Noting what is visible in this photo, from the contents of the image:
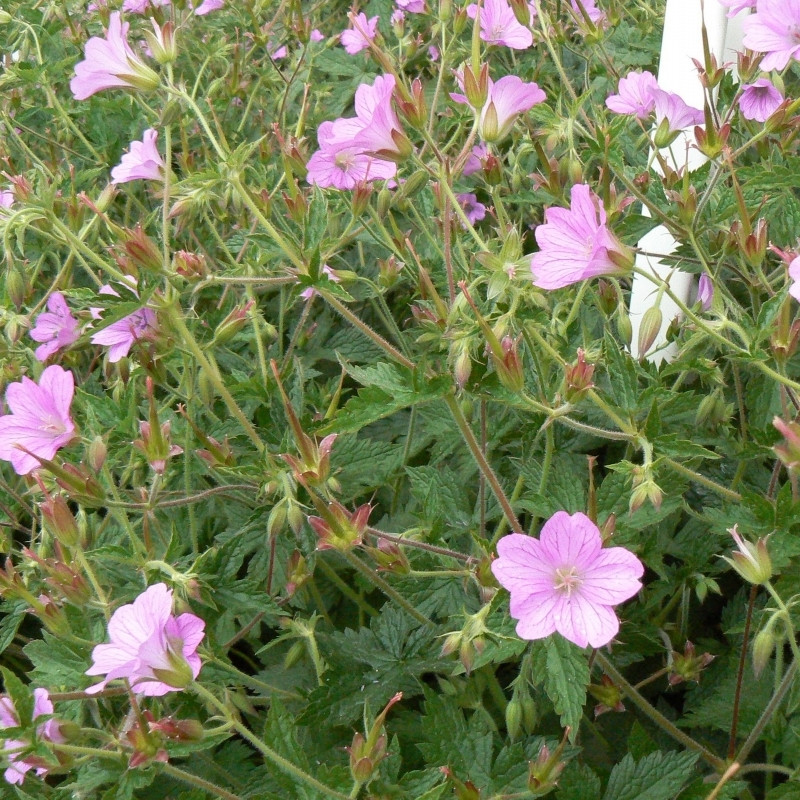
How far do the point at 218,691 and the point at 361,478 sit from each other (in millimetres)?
375

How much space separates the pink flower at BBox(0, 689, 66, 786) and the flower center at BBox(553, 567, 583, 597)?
0.57 meters

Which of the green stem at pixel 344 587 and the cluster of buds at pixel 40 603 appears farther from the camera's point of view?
the green stem at pixel 344 587

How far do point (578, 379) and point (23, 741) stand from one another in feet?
2.42

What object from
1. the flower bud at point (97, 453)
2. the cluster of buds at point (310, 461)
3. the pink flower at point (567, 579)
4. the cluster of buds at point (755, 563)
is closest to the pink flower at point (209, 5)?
the flower bud at point (97, 453)

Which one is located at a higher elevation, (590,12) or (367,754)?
(590,12)

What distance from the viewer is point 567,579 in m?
0.94

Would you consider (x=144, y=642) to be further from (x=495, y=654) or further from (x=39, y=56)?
(x=39, y=56)

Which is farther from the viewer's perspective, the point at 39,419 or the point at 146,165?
the point at 146,165

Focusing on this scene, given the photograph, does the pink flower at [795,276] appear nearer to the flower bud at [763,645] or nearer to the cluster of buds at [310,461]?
the flower bud at [763,645]

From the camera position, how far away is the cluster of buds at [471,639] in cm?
97

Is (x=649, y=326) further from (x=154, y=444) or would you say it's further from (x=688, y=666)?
(x=154, y=444)

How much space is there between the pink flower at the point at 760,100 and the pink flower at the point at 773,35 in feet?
0.60

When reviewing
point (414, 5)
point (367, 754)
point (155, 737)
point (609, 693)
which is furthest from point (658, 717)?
point (414, 5)

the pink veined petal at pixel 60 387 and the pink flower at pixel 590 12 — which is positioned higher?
the pink flower at pixel 590 12
